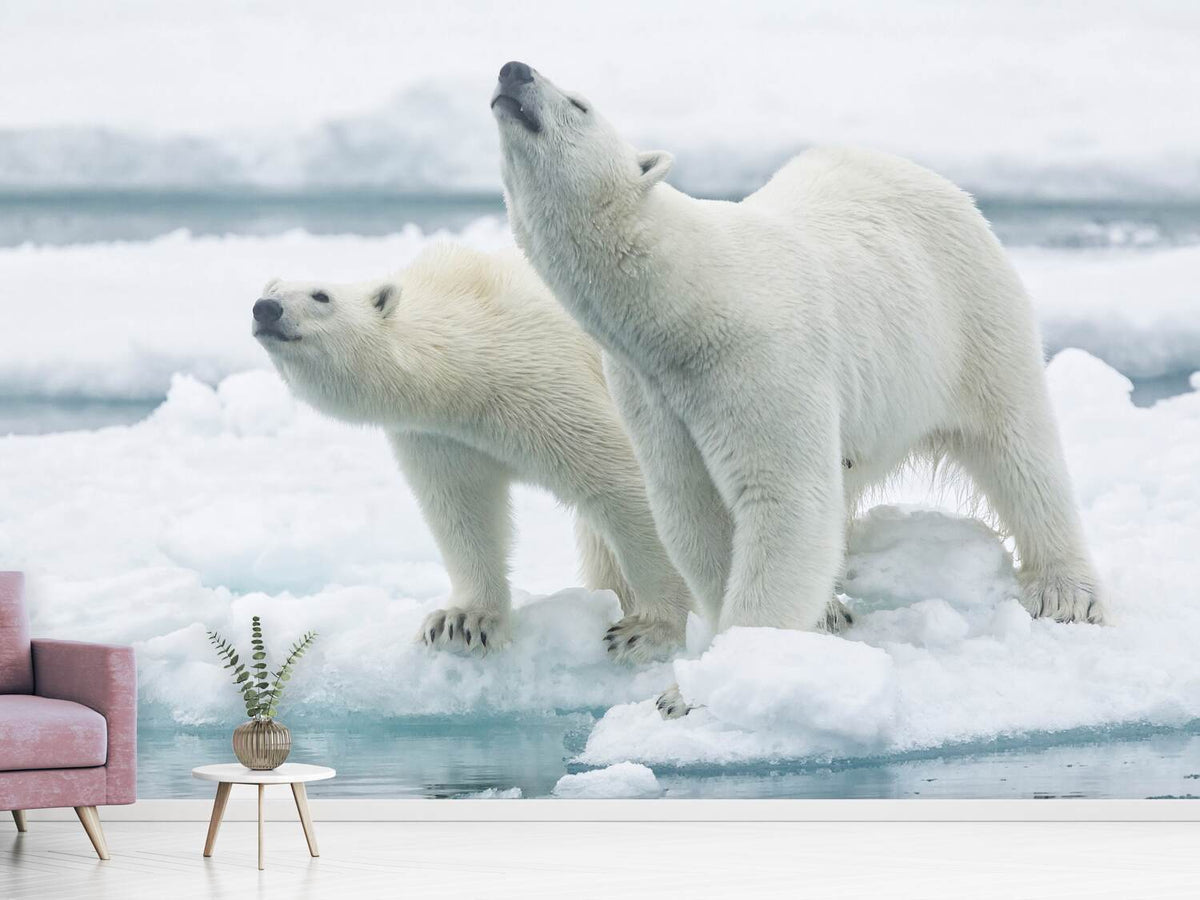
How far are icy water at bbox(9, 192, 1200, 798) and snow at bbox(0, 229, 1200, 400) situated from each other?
50 millimetres

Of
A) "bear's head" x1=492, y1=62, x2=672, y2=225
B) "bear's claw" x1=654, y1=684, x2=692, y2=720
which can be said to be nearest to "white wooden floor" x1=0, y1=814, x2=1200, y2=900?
"bear's claw" x1=654, y1=684, x2=692, y2=720

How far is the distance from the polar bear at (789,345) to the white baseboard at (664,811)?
59 cm

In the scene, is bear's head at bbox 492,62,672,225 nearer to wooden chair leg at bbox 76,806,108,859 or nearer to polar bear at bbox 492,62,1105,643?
polar bear at bbox 492,62,1105,643

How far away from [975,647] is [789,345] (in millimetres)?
1157

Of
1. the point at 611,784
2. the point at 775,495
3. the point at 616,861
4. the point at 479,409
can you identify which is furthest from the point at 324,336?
the point at 616,861

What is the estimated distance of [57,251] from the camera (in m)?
5.04

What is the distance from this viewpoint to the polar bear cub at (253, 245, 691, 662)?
14.7 ft

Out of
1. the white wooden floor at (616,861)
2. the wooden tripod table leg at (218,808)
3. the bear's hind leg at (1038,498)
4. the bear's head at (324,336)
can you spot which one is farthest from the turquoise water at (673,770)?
the bear's head at (324,336)

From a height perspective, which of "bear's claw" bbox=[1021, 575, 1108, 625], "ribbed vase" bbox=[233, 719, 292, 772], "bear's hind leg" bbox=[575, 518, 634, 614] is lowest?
"ribbed vase" bbox=[233, 719, 292, 772]

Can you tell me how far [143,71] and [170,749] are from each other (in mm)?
2226

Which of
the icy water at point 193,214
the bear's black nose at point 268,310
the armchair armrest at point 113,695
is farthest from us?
the icy water at point 193,214

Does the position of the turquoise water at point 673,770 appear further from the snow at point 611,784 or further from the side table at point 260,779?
the side table at point 260,779

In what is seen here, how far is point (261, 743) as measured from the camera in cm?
381

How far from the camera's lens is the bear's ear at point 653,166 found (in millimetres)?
3801
